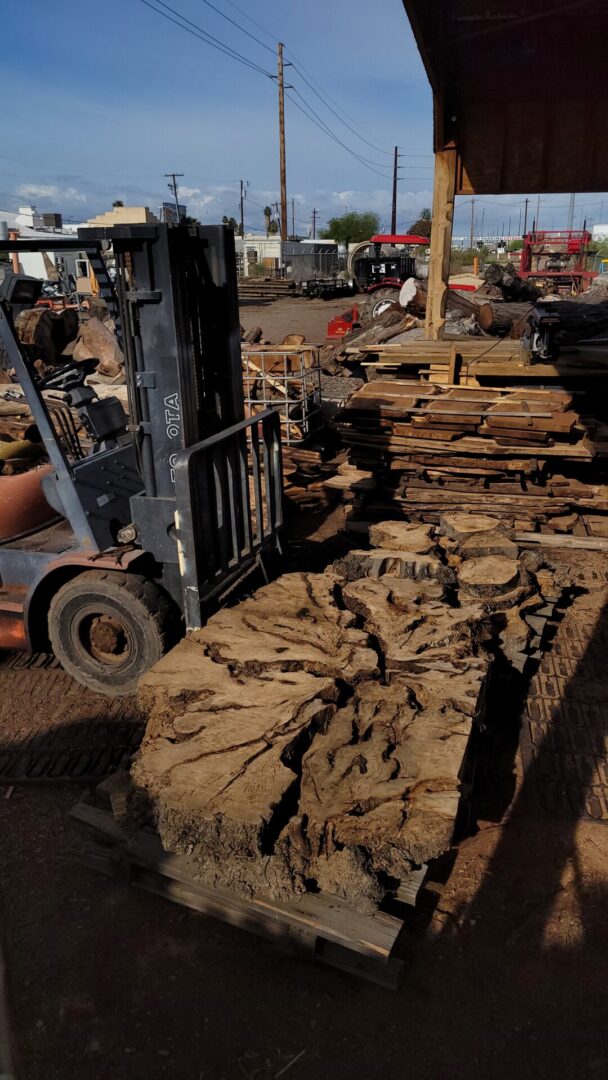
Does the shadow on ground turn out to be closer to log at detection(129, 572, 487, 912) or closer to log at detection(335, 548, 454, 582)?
log at detection(129, 572, 487, 912)

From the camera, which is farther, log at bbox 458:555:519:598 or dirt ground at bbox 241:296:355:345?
dirt ground at bbox 241:296:355:345

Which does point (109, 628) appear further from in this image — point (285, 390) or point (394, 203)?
point (394, 203)

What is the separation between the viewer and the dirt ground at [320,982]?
292 centimetres

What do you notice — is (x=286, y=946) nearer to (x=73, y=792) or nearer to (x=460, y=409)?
(x=73, y=792)

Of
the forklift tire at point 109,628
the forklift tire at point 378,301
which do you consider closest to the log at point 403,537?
the forklift tire at point 109,628

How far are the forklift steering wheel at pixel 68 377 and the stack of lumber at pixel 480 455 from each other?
3.42 meters

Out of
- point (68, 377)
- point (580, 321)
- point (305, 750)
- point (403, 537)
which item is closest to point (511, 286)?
point (580, 321)

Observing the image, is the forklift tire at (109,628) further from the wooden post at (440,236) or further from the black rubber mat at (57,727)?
the wooden post at (440,236)

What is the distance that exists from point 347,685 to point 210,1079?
1.86 metres

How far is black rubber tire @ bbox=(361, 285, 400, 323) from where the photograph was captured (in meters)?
22.0

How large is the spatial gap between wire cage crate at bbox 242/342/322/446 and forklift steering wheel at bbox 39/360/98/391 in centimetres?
545

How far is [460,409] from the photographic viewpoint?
7.57 m

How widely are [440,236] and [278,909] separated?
725cm

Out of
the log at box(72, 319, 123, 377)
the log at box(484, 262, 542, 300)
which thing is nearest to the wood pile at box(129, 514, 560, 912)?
the log at box(72, 319, 123, 377)
